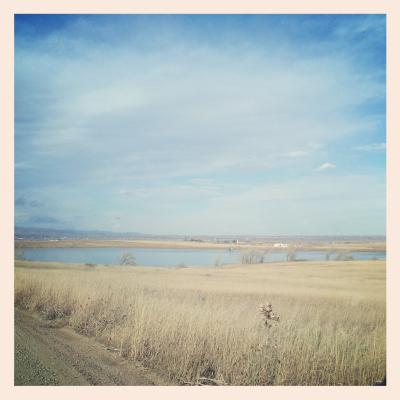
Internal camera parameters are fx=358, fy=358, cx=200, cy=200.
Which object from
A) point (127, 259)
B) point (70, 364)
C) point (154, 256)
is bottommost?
point (154, 256)

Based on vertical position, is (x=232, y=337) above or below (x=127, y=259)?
above

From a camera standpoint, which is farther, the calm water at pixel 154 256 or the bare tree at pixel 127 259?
the bare tree at pixel 127 259

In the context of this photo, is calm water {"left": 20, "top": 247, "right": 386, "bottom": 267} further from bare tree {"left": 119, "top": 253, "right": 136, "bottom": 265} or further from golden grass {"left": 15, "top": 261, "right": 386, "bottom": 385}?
golden grass {"left": 15, "top": 261, "right": 386, "bottom": 385}

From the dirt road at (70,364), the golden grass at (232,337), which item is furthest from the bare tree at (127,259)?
the dirt road at (70,364)

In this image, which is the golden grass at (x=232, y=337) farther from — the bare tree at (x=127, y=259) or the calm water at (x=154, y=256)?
the bare tree at (x=127, y=259)

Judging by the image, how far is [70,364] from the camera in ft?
14.7

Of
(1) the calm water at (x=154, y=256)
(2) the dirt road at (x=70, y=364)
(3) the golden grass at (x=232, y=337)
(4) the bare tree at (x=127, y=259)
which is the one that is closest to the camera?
(2) the dirt road at (x=70, y=364)

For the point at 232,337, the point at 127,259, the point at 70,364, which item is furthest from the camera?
the point at 127,259

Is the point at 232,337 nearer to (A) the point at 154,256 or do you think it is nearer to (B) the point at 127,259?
(B) the point at 127,259

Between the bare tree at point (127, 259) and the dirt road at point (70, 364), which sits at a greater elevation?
the dirt road at point (70, 364)

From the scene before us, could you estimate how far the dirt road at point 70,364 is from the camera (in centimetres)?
436

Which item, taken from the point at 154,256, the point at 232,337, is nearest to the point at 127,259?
the point at 154,256

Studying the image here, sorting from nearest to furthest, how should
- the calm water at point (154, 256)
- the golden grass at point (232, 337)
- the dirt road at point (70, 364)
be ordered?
the dirt road at point (70, 364) < the golden grass at point (232, 337) < the calm water at point (154, 256)
